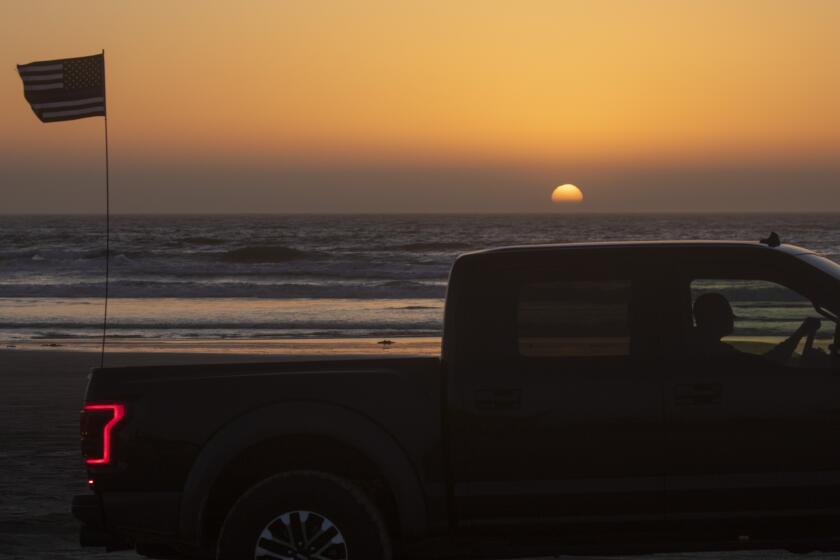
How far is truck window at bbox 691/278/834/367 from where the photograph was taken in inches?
219

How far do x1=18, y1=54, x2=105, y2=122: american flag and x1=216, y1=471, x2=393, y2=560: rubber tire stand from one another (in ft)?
19.1

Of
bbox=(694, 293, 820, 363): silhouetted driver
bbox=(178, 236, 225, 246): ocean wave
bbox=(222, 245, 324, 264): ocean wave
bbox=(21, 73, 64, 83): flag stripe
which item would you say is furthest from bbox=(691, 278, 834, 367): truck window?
bbox=(178, 236, 225, 246): ocean wave

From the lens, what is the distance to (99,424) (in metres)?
5.34

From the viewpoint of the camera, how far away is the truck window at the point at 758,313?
5.57 metres

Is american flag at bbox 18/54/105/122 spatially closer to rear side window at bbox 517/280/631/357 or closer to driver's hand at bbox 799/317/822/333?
rear side window at bbox 517/280/631/357

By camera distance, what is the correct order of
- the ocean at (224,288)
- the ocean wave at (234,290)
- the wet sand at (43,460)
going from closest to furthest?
the wet sand at (43,460) < the ocean at (224,288) < the ocean wave at (234,290)

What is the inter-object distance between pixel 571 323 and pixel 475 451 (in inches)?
27.8

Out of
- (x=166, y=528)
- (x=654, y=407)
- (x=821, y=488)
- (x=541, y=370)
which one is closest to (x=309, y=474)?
(x=166, y=528)

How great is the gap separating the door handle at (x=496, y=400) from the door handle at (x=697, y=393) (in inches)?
25.5

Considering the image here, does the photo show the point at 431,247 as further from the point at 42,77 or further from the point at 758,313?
the point at 758,313

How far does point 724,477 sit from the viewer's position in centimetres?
534

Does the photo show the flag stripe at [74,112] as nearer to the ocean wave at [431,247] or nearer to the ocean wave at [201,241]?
the ocean wave at [431,247]

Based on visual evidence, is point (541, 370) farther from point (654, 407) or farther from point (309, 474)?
point (309, 474)

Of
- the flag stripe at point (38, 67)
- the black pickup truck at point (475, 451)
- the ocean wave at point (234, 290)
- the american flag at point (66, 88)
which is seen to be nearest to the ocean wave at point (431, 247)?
the ocean wave at point (234, 290)
